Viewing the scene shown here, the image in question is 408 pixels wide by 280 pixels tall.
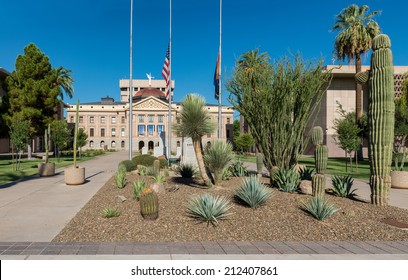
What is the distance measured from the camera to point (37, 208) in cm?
899

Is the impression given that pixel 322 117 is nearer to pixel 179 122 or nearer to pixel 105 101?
pixel 179 122

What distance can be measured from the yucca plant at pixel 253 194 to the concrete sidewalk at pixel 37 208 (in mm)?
4425

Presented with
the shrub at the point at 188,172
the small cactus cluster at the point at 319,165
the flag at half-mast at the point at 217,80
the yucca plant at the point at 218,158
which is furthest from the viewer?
the flag at half-mast at the point at 217,80

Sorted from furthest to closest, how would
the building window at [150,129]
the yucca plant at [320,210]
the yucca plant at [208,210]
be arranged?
the building window at [150,129]
the yucca plant at [320,210]
the yucca plant at [208,210]

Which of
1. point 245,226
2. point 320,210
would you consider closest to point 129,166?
point 245,226

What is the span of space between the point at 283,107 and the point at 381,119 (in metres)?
3.99

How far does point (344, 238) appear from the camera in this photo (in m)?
6.07

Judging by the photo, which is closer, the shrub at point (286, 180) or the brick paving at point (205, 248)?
the brick paving at point (205, 248)

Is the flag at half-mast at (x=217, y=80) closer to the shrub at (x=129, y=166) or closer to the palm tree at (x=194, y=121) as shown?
the shrub at (x=129, y=166)

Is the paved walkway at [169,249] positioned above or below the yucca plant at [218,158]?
below

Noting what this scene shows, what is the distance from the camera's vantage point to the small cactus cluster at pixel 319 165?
9.05 metres

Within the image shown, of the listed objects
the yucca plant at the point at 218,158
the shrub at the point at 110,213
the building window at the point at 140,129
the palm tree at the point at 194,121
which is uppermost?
the building window at the point at 140,129

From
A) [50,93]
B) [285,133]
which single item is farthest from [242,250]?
[50,93]

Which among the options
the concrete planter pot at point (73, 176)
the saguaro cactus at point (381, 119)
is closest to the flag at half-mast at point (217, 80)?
the concrete planter pot at point (73, 176)
